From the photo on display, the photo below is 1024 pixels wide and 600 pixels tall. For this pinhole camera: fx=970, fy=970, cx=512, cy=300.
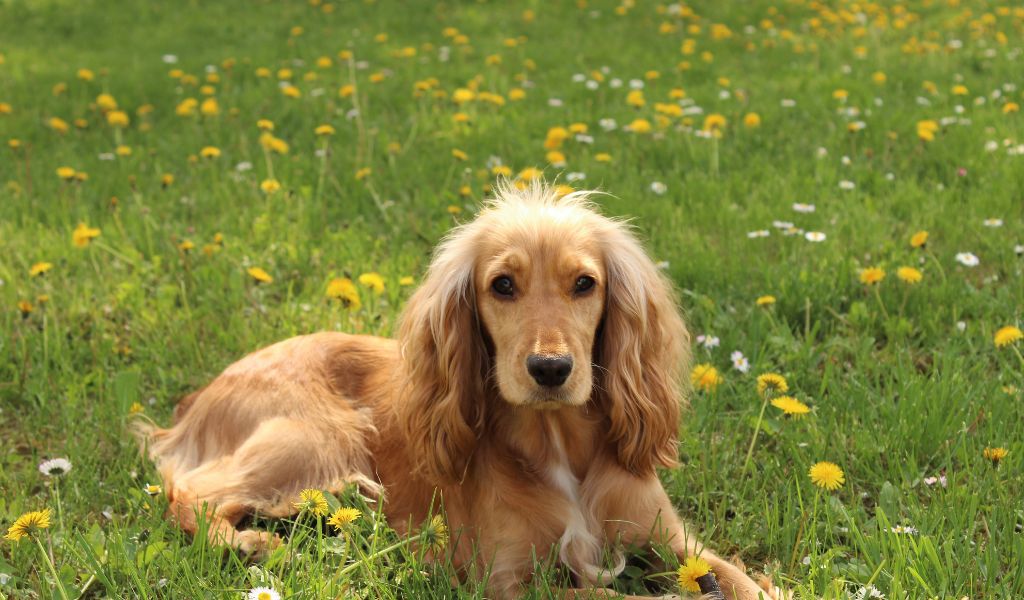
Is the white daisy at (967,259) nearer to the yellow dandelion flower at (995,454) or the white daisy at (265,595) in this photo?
the yellow dandelion flower at (995,454)

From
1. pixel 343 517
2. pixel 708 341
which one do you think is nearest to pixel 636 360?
pixel 343 517

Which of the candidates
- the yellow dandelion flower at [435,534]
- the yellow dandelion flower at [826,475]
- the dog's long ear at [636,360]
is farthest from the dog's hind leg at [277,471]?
the yellow dandelion flower at [826,475]

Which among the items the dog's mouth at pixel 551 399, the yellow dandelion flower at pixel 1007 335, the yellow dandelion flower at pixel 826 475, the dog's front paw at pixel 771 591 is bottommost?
the dog's front paw at pixel 771 591

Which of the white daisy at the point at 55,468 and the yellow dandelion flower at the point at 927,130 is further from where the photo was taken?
the yellow dandelion flower at the point at 927,130

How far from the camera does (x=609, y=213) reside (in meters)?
4.58

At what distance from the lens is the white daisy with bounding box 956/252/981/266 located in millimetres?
3791

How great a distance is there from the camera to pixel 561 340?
2.30 m

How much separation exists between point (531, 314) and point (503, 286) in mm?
149

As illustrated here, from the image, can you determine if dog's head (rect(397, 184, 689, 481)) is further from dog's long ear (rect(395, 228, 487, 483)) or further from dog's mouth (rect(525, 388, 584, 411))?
dog's mouth (rect(525, 388, 584, 411))

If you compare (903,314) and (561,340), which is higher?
(561,340)

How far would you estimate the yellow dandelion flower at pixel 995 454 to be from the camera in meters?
2.63

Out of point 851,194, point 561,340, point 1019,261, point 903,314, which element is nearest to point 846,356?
point 903,314

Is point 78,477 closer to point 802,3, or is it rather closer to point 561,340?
point 561,340

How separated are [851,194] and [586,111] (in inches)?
80.5
